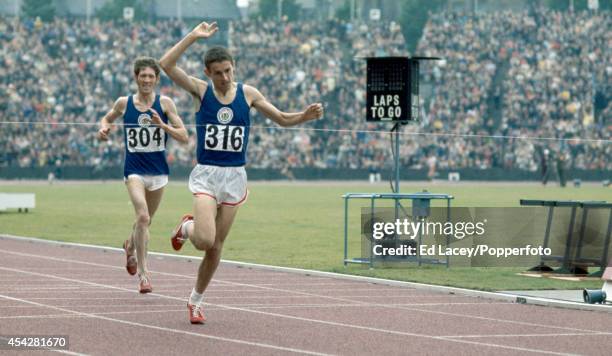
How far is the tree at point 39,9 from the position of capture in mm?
75938

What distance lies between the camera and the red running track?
30.7 feet

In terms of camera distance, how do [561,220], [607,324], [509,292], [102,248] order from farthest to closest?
1. [102,248]
2. [561,220]
3. [509,292]
4. [607,324]

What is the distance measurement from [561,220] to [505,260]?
100 cm

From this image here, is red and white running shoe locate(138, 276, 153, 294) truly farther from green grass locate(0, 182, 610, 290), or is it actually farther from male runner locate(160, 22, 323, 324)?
green grass locate(0, 182, 610, 290)

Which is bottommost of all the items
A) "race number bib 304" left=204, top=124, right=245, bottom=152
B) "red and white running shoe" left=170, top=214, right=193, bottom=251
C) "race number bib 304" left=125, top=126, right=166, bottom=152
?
"red and white running shoe" left=170, top=214, right=193, bottom=251

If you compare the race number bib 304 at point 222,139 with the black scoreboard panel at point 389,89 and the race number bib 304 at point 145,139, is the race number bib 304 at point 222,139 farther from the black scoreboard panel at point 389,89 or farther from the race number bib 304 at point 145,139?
the black scoreboard panel at point 389,89

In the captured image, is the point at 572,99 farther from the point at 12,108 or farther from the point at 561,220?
the point at 561,220

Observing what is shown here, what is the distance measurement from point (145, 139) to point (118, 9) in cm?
7053

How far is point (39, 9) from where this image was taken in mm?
77750

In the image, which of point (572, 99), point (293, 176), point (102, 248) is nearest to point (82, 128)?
point (293, 176)

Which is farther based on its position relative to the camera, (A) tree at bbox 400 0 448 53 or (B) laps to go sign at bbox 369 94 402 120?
(A) tree at bbox 400 0 448 53

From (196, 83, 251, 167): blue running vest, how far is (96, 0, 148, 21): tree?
6985 centimetres

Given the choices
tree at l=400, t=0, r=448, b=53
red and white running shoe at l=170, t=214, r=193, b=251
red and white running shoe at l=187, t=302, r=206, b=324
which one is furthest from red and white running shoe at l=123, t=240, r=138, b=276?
tree at l=400, t=0, r=448, b=53

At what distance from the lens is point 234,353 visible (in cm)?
888
